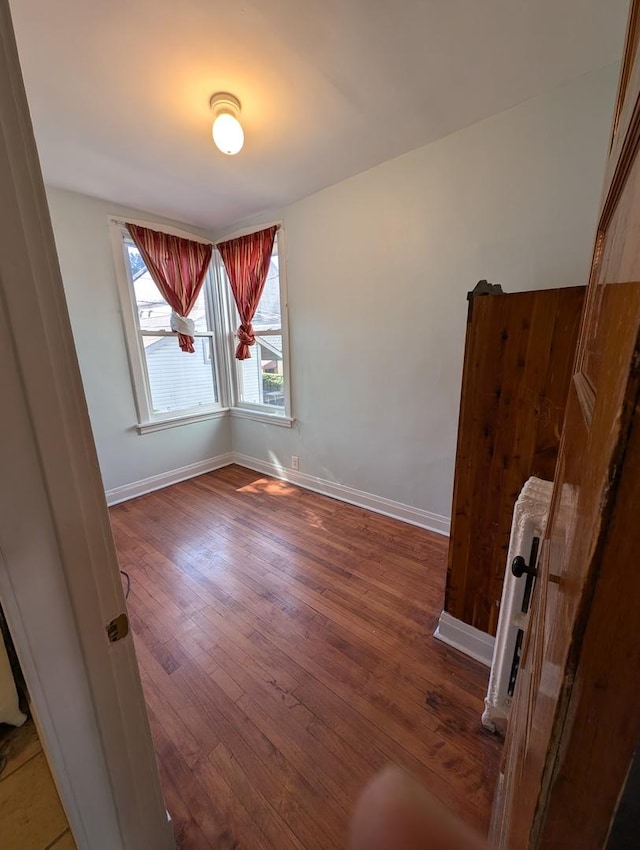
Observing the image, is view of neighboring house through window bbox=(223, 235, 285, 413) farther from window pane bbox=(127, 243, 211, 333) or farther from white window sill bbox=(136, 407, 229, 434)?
window pane bbox=(127, 243, 211, 333)

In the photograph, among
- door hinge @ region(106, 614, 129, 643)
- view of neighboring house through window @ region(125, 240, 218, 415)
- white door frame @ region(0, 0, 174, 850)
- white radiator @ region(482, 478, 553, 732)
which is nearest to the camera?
white door frame @ region(0, 0, 174, 850)

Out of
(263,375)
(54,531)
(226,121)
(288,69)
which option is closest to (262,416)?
(263,375)

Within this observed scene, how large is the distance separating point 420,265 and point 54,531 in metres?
2.32

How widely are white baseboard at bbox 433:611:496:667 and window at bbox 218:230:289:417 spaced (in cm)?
219

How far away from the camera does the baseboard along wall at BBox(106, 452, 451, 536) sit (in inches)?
96.8

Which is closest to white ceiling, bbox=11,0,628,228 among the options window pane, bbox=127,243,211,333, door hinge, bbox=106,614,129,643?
window pane, bbox=127,243,211,333

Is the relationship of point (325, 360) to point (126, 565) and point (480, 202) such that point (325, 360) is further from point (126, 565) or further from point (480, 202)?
point (126, 565)

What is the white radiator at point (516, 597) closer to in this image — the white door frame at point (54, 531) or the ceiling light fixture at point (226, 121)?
the white door frame at point (54, 531)

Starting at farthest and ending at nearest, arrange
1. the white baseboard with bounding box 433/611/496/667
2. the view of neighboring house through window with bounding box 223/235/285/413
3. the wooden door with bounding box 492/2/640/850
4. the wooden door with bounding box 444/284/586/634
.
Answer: the view of neighboring house through window with bounding box 223/235/285/413, the white baseboard with bounding box 433/611/496/667, the wooden door with bounding box 444/284/586/634, the wooden door with bounding box 492/2/640/850

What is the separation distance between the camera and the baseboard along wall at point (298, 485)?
246cm

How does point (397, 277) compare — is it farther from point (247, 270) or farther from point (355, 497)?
point (355, 497)

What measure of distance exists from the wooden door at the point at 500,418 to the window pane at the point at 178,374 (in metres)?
2.91

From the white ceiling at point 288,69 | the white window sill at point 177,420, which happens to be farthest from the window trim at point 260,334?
the white ceiling at point 288,69

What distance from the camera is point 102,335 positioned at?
107 inches
